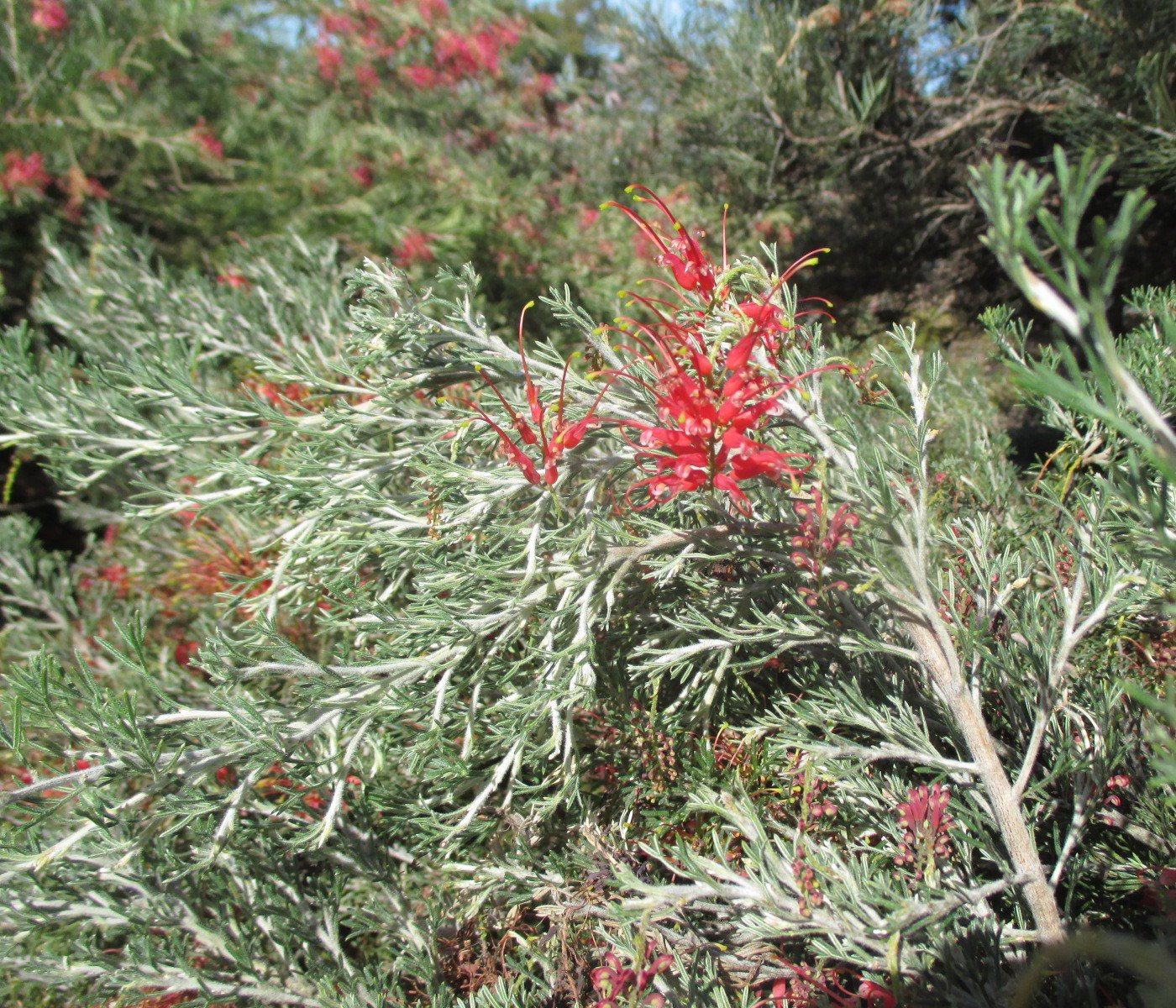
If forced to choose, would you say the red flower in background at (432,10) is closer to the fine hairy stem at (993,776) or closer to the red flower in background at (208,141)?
the red flower in background at (208,141)

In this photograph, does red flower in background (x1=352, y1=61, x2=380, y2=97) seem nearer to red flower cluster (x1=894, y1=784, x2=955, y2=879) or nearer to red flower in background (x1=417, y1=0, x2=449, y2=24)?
red flower in background (x1=417, y1=0, x2=449, y2=24)

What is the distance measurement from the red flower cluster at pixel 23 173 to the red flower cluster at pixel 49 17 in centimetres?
55

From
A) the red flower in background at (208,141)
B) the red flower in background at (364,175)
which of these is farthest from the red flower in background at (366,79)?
the red flower in background at (208,141)

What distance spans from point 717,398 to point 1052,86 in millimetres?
3038

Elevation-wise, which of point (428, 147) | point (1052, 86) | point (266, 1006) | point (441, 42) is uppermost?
point (1052, 86)

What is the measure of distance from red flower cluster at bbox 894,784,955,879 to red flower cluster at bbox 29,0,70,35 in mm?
4090

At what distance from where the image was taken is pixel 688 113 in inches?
141

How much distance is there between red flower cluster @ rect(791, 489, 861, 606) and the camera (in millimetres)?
976

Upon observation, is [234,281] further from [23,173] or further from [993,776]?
[993,776]

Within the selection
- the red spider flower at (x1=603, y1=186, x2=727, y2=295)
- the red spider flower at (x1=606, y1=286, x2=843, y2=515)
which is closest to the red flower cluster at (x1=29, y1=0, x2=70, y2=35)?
the red spider flower at (x1=603, y1=186, x2=727, y2=295)

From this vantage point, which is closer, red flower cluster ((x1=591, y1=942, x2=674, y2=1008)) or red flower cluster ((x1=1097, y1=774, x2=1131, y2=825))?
red flower cluster ((x1=591, y1=942, x2=674, y2=1008))

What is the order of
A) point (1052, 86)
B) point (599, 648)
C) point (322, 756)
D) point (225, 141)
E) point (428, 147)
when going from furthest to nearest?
point (428, 147), point (225, 141), point (1052, 86), point (599, 648), point (322, 756)

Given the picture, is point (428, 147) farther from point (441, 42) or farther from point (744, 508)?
point (744, 508)

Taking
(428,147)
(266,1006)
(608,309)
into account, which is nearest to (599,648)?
(266,1006)
